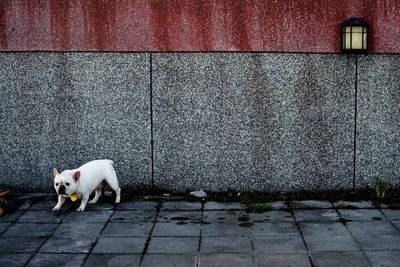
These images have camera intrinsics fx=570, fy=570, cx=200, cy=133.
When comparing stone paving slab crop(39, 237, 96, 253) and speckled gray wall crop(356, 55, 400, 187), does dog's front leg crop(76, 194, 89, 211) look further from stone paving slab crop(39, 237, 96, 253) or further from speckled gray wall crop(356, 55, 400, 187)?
speckled gray wall crop(356, 55, 400, 187)

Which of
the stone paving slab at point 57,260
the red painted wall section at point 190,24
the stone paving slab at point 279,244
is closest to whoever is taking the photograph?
the stone paving slab at point 57,260

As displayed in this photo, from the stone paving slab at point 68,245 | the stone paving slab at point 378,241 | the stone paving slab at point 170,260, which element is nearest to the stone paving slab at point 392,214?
the stone paving slab at point 378,241

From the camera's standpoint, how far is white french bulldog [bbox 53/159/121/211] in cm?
758

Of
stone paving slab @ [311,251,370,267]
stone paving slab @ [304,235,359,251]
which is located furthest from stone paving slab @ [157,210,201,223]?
stone paving slab @ [311,251,370,267]

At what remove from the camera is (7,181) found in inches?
349

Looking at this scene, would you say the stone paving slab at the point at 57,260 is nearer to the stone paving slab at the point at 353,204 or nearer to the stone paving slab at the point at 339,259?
the stone paving slab at the point at 339,259

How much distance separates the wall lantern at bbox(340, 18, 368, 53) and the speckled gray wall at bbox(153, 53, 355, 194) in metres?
0.22

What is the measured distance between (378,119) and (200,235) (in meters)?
3.40

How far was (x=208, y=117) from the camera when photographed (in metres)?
8.52

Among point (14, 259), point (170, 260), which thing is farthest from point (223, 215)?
point (14, 259)

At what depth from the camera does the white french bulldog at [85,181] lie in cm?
758

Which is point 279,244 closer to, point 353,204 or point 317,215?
point 317,215

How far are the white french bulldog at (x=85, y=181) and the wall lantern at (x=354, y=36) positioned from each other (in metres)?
3.79

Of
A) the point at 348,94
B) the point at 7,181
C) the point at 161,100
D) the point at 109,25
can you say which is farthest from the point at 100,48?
the point at 348,94
